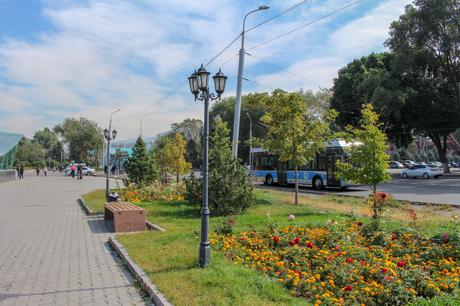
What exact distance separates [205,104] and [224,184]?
6103 millimetres

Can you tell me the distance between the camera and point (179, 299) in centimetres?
534

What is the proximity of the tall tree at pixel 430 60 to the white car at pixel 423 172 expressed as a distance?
13.2ft

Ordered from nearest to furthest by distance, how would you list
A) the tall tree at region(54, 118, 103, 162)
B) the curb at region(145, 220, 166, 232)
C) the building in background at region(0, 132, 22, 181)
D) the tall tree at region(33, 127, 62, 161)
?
the curb at region(145, 220, 166, 232) → the building in background at region(0, 132, 22, 181) → the tall tree at region(54, 118, 103, 162) → the tall tree at region(33, 127, 62, 161)

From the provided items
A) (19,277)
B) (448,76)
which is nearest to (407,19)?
(448,76)

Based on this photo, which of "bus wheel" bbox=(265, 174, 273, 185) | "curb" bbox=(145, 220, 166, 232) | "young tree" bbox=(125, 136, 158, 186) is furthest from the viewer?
"bus wheel" bbox=(265, 174, 273, 185)

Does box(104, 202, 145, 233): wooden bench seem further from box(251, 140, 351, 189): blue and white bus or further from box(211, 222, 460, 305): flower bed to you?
box(251, 140, 351, 189): blue and white bus

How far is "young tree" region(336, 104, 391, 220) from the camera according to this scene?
1200cm

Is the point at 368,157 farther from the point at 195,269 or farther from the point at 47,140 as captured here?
the point at 47,140

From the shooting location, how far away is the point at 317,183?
2795 centimetres

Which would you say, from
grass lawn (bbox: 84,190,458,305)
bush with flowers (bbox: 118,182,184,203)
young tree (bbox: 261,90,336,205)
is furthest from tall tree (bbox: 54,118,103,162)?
grass lawn (bbox: 84,190,458,305)

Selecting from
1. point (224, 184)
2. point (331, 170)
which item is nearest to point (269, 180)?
point (331, 170)

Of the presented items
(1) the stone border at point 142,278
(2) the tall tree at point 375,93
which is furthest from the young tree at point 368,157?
(2) the tall tree at point 375,93

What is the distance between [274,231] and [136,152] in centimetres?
1821

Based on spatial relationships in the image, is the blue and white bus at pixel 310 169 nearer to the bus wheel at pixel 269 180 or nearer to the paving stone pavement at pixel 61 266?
the bus wheel at pixel 269 180
